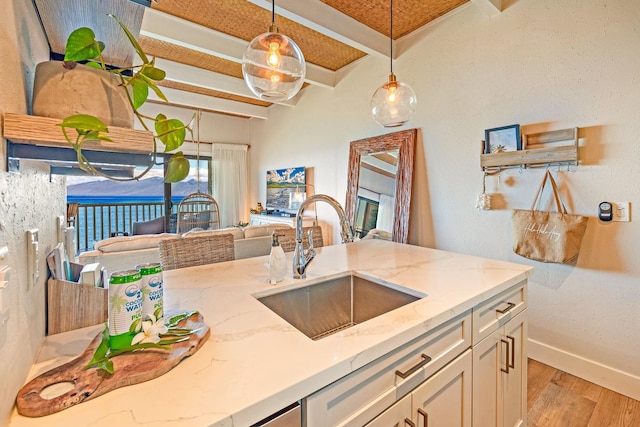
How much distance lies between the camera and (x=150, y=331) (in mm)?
670

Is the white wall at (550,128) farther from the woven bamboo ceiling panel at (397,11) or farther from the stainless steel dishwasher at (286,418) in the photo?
the stainless steel dishwasher at (286,418)

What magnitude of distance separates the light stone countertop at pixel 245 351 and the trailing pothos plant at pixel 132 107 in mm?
457

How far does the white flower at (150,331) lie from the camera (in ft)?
2.14

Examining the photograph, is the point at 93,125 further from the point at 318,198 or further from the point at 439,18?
the point at 439,18

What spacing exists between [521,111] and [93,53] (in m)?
2.66

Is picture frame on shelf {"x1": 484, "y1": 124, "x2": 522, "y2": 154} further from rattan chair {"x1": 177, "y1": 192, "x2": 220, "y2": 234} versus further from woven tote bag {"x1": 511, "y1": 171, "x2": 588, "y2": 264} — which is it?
rattan chair {"x1": 177, "y1": 192, "x2": 220, "y2": 234}

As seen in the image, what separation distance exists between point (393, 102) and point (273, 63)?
0.85 m

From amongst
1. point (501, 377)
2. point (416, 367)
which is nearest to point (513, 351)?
point (501, 377)

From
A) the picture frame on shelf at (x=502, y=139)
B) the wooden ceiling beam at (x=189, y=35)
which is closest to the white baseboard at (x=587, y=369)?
the picture frame on shelf at (x=502, y=139)

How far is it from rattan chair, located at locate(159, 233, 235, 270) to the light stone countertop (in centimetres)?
24

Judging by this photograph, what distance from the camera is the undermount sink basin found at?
3.95 feet

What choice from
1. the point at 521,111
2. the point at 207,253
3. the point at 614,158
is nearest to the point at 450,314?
the point at 207,253

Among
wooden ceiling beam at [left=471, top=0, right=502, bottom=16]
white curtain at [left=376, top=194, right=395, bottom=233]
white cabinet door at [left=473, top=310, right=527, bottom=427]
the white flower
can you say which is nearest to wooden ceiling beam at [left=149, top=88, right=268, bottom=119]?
white curtain at [left=376, top=194, right=395, bottom=233]

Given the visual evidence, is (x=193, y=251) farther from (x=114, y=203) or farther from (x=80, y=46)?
(x=114, y=203)
